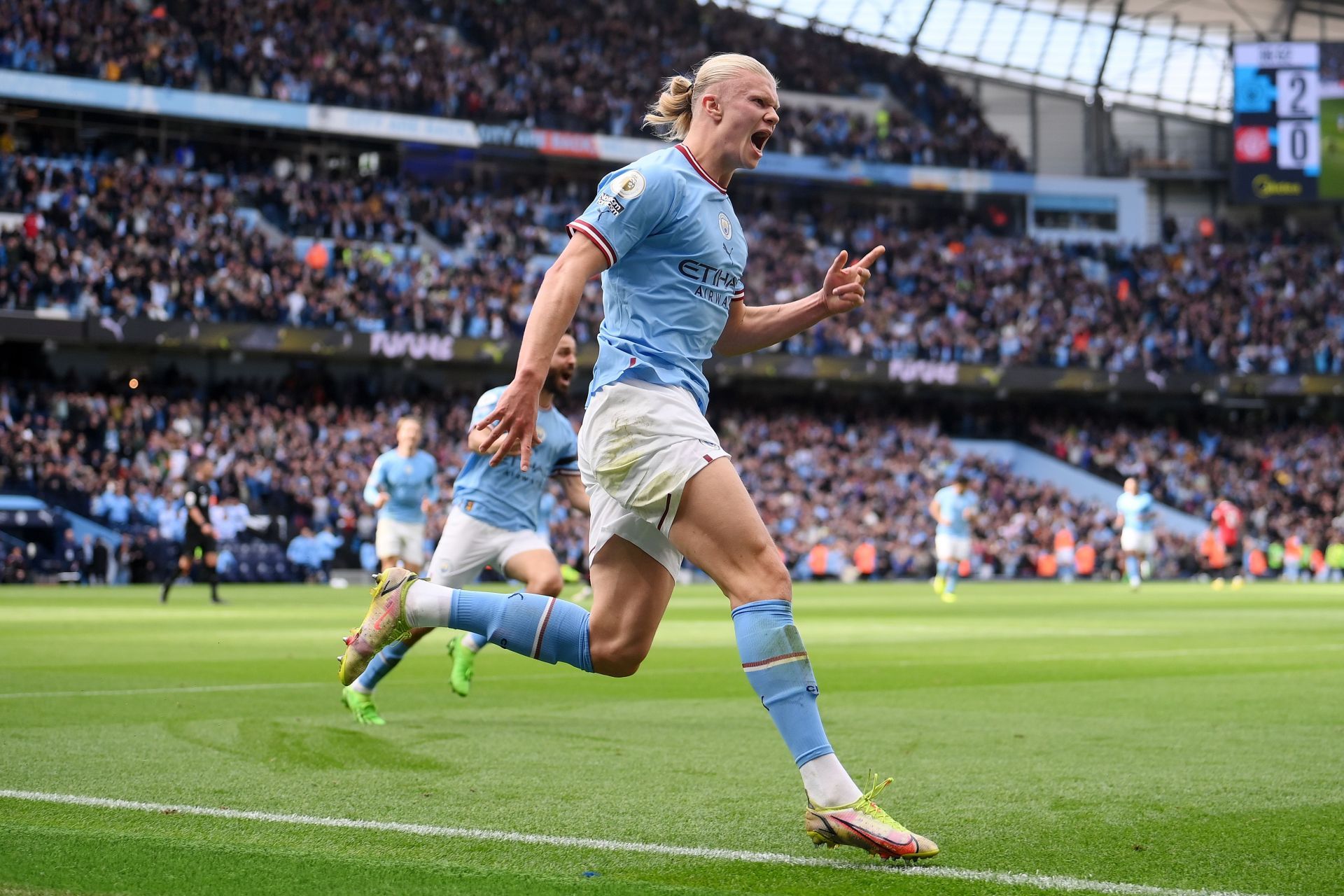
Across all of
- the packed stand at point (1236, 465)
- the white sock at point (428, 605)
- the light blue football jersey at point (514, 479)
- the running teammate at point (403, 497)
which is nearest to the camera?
the white sock at point (428, 605)

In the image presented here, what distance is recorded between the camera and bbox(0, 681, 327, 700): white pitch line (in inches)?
378

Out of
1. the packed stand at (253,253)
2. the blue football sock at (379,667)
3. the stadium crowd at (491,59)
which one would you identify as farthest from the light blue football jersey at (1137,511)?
the blue football sock at (379,667)

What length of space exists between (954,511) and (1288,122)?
31563mm

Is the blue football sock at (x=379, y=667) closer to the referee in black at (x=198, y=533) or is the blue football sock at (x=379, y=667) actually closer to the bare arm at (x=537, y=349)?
the bare arm at (x=537, y=349)

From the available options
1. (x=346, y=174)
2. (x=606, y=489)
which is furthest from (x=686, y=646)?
(x=346, y=174)

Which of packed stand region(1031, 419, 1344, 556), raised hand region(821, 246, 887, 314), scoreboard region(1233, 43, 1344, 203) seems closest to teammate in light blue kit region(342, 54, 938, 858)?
raised hand region(821, 246, 887, 314)

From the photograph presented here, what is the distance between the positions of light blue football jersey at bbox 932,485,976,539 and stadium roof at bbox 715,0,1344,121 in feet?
107

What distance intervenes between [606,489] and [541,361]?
60 cm

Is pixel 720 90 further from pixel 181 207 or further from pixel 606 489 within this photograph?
pixel 181 207

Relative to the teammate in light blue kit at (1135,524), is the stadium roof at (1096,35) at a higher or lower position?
higher

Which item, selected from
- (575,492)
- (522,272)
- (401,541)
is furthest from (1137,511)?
(575,492)

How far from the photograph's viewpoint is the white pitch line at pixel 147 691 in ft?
31.5

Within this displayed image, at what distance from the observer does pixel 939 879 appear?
427cm

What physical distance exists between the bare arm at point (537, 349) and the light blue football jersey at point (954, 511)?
23755 millimetres
